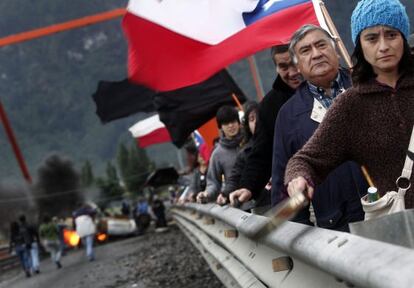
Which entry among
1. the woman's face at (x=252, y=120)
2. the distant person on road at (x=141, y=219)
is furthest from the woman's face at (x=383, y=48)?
the distant person on road at (x=141, y=219)

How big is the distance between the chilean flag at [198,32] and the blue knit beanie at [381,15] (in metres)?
3.31

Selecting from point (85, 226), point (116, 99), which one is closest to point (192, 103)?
point (116, 99)

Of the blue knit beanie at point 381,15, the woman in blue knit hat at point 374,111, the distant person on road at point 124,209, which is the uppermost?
the blue knit beanie at point 381,15

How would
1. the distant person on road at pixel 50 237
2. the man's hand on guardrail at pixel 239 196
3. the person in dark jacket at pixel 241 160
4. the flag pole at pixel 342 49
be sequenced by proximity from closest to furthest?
the flag pole at pixel 342 49 → the man's hand on guardrail at pixel 239 196 → the person in dark jacket at pixel 241 160 → the distant person on road at pixel 50 237

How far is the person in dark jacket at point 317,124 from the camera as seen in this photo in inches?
140

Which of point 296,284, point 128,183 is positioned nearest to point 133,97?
point 296,284

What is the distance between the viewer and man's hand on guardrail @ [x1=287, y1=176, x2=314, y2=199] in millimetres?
2567

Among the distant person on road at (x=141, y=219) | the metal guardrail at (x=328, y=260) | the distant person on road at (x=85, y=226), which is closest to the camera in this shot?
the metal guardrail at (x=328, y=260)

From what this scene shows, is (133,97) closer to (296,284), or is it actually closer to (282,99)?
(282,99)

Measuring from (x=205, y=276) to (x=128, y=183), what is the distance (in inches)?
4045

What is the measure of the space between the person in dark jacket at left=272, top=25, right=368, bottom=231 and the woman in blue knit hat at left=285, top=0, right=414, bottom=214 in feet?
2.27

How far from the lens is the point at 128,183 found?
111 meters

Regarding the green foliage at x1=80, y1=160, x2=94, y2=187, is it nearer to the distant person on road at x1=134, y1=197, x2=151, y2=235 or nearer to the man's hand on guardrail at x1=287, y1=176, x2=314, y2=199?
the distant person on road at x1=134, y1=197, x2=151, y2=235

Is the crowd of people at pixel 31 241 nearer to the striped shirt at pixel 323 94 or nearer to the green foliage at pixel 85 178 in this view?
the striped shirt at pixel 323 94
